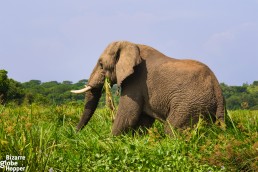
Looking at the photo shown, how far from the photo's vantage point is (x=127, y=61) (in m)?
8.40

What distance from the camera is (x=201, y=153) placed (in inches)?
252

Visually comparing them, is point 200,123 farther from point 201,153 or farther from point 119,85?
point 119,85

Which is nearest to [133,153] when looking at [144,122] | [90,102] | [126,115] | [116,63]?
[126,115]

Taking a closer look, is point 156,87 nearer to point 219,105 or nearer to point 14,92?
point 219,105

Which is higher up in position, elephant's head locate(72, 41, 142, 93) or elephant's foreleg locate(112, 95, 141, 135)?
elephant's head locate(72, 41, 142, 93)

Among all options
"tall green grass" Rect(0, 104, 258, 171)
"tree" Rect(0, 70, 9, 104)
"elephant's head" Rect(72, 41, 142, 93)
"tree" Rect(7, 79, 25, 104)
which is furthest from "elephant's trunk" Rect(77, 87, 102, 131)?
"tree" Rect(7, 79, 25, 104)

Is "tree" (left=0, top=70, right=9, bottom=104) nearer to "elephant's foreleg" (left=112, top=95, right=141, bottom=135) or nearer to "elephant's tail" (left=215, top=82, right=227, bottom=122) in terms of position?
"elephant's foreleg" (left=112, top=95, right=141, bottom=135)

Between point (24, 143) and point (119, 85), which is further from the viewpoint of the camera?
point (119, 85)

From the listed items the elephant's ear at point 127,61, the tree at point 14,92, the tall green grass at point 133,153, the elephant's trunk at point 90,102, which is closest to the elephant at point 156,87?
the elephant's ear at point 127,61

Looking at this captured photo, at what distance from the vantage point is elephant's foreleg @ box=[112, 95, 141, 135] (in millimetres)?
8281

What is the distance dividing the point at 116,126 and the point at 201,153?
2.32 metres

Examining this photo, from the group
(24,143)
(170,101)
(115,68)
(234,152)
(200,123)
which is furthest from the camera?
(115,68)

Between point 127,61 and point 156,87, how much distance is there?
0.69 meters

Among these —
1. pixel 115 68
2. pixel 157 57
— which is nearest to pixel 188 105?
pixel 157 57
